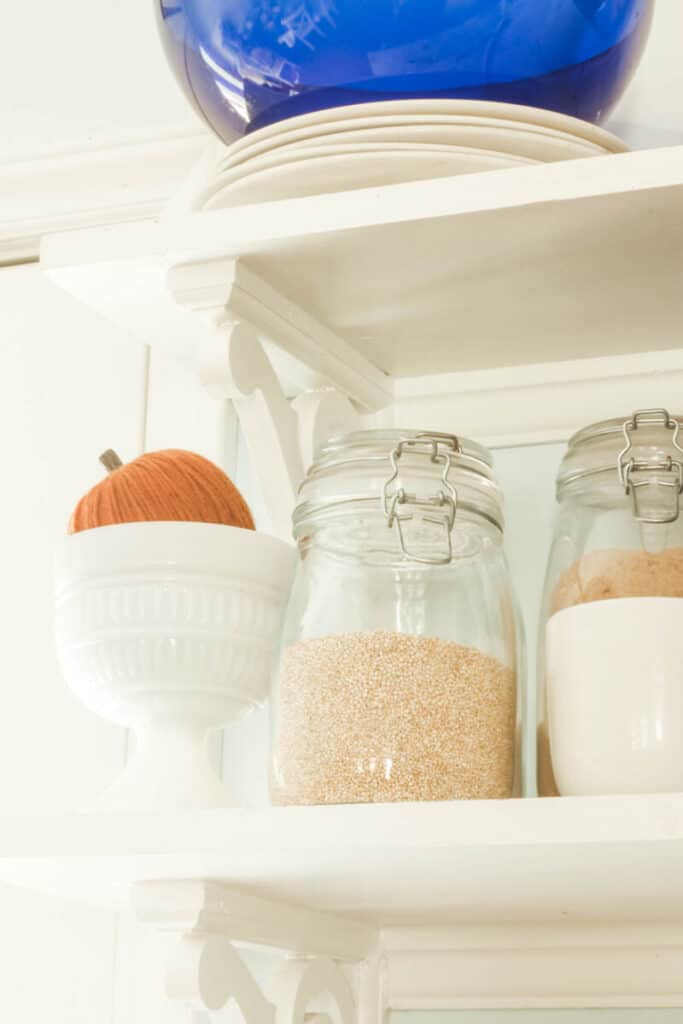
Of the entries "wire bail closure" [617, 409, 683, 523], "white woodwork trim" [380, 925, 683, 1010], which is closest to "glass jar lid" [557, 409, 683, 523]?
"wire bail closure" [617, 409, 683, 523]

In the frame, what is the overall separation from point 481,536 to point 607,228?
6.9 inches

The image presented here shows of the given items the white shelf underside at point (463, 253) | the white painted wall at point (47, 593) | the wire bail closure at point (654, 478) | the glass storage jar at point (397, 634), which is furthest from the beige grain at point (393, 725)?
the white painted wall at point (47, 593)

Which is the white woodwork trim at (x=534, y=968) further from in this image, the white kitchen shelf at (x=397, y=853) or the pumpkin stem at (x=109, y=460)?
the pumpkin stem at (x=109, y=460)

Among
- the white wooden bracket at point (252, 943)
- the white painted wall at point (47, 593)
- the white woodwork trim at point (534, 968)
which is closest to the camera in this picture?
the white wooden bracket at point (252, 943)

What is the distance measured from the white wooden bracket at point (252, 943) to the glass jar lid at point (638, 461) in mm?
285

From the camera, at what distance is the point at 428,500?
28.1 inches

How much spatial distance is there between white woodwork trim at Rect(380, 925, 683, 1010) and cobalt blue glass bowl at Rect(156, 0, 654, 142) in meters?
0.48

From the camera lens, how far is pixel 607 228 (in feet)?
2.33

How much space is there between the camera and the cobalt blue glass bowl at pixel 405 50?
748 mm

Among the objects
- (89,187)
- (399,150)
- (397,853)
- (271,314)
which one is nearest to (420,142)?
(399,150)

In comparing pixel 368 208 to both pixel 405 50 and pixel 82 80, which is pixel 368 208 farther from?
pixel 82 80

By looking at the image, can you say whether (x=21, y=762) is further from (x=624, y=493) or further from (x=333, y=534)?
(x=624, y=493)

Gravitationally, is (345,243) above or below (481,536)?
above

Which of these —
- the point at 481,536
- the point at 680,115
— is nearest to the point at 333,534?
the point at 481,536
